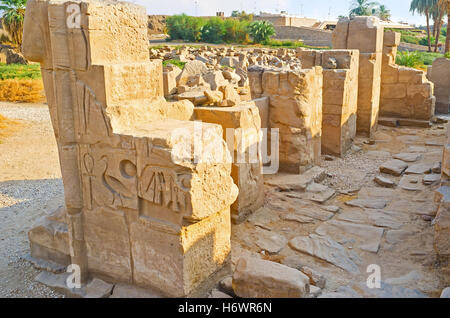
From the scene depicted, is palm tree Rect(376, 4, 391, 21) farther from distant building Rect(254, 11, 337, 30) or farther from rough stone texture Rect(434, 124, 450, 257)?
rough stone texture Rect(434, 124, 450, 257)

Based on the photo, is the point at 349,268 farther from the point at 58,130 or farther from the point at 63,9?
the point at 63,9

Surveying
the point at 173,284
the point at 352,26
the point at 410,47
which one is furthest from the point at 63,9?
the point at 410,47

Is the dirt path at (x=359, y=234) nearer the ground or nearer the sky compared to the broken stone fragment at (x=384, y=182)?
nearer the ground

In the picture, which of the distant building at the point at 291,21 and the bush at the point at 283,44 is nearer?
the bush at the point at 283,44

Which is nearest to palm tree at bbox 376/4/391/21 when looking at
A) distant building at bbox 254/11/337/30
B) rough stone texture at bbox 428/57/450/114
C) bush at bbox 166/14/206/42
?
distant building at bbox 254/11/337/30

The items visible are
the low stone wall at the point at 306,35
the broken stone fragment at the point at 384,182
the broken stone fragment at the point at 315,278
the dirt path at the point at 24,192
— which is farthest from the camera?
the low stone wall at the point at 306,35

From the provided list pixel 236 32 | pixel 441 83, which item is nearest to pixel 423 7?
pixel 236 32

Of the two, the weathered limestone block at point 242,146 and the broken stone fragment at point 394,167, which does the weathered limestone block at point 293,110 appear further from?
the broken stone fragment at point 394,167

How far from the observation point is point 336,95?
7.74 metres

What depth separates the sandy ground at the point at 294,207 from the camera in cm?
413

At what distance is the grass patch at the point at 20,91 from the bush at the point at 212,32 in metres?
27.2

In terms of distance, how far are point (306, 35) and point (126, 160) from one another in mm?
39780

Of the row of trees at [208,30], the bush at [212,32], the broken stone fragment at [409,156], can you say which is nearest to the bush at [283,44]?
the row of trees at [208,30]
